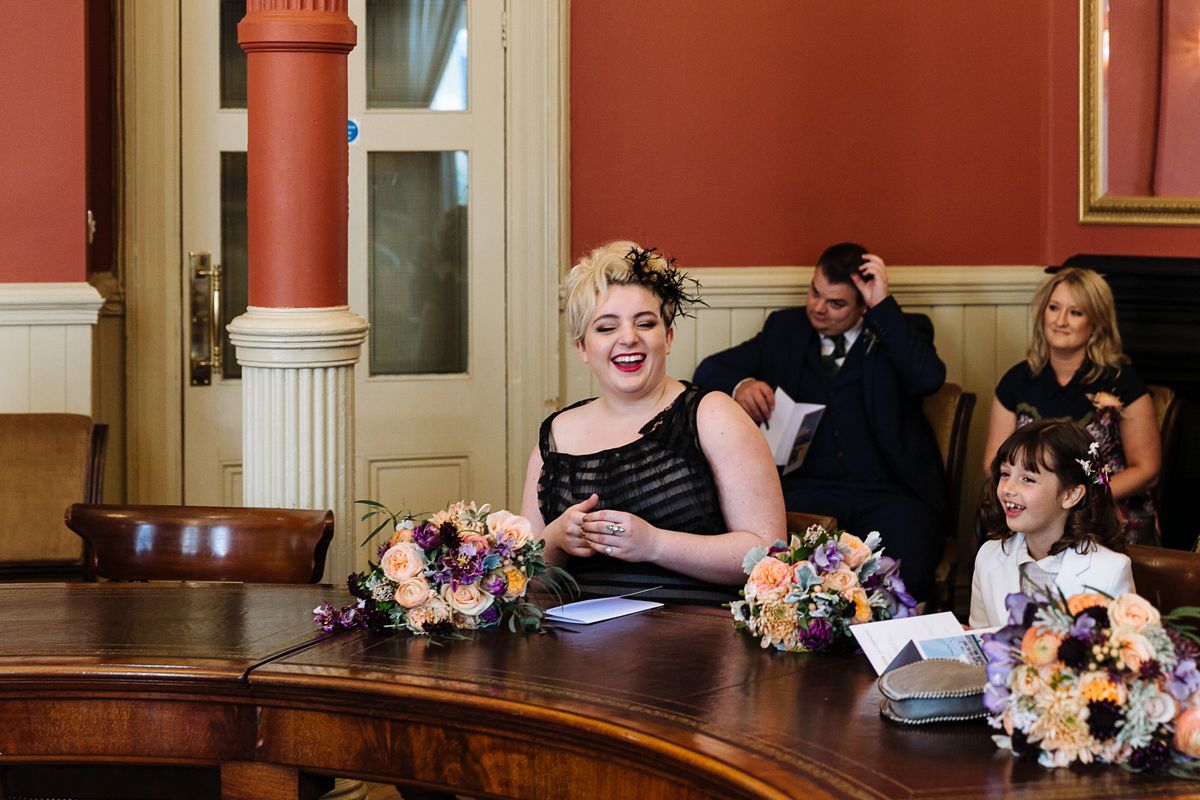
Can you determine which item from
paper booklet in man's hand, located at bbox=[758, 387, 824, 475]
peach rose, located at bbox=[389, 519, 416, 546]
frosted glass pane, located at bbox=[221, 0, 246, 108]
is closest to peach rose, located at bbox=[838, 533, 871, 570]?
peach rose, located at bbox=[389, 519, 416, 546]

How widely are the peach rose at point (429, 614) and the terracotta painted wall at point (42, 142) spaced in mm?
2445

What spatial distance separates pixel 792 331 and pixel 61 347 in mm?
2352

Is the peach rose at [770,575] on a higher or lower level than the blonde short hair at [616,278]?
lower

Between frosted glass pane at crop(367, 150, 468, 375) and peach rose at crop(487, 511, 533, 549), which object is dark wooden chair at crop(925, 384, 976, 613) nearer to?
frosted glass pane at crop(367, 150, 468, 375)

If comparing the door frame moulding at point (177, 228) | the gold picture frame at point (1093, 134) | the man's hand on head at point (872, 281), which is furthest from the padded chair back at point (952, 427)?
the door frame moulding at point (177, 228)

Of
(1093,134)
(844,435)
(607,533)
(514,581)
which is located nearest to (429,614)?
(514,581)

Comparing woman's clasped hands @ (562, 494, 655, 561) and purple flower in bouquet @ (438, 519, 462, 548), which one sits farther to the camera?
woman's clasped hands @ (562, 494, 655, 561)

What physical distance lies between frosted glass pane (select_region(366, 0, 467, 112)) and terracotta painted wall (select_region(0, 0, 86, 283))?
1030mm

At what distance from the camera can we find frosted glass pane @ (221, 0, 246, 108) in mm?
4676

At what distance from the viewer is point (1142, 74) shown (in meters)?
4.61

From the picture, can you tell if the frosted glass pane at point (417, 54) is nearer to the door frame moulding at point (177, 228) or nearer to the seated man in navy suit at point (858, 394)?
the door frame moulding at point (177, 228)

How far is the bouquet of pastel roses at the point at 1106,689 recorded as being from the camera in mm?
1632

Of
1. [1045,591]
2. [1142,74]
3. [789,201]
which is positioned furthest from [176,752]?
[1142,74]

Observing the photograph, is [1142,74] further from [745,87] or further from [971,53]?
[745,87]
